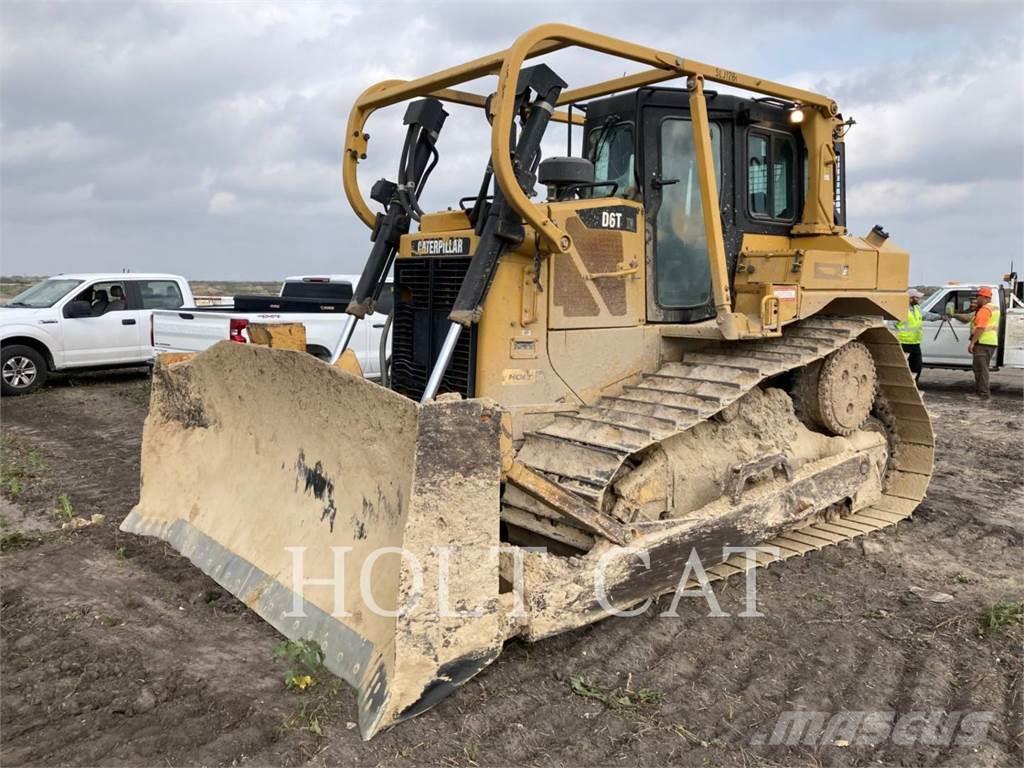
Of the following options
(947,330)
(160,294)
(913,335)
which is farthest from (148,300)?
(947,330)

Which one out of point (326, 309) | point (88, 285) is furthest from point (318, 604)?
point (88, 285)

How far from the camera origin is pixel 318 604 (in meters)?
3.89

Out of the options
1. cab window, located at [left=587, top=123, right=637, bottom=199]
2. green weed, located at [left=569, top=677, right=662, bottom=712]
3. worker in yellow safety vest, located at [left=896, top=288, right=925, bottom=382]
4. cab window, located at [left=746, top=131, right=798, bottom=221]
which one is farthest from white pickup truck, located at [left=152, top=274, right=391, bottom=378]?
worker in yellow safety vest, located at [left=896, top=288, right=925, bottom=382]

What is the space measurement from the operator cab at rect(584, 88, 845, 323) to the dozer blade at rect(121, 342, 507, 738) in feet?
7.38

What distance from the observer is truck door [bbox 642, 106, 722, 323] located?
5215 mm

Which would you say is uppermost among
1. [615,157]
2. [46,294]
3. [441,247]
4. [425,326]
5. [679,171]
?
[615,157]

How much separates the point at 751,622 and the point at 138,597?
3.32 meters

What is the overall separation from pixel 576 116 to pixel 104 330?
377 inches

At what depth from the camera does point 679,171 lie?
526cm

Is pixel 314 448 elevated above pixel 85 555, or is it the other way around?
pixel 314 448

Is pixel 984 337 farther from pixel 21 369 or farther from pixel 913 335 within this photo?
pixel 21 369

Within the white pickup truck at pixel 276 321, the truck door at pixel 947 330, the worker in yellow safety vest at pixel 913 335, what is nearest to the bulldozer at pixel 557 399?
the white pickup truck at pixel 276 321

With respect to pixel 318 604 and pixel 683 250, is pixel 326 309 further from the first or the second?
pixel 318 604

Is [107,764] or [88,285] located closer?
[107,764]
